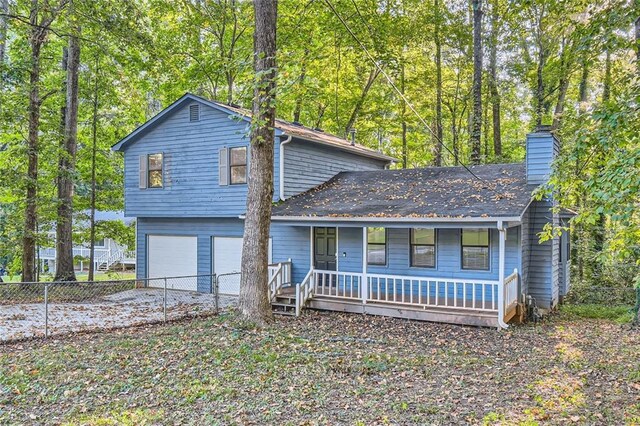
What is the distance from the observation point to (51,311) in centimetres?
1095

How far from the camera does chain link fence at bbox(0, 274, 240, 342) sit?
934 cm

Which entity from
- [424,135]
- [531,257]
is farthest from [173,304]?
[424,135]

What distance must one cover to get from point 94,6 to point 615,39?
11332 mm

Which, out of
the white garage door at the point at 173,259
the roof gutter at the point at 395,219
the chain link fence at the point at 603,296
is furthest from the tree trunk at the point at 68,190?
the chain link fence at the point at 603,296

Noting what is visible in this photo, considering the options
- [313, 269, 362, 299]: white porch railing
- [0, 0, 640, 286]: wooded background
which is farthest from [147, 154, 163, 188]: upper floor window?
[313, 269, 362, 299]: white porch railing

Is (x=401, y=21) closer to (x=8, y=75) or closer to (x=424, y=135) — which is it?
(x=424, y=135)

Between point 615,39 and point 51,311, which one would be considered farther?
point 51,311

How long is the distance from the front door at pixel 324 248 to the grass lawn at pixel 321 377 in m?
A: 3.64

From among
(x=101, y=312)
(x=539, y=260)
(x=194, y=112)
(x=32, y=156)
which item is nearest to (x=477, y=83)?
(x=539, y=260)

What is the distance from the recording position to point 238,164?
13625mm

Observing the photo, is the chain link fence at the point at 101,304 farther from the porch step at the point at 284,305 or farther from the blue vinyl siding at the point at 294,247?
the blue vinyl siding at the point at 294,247

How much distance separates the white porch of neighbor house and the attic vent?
5.30 m

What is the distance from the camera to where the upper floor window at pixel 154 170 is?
15109 mm

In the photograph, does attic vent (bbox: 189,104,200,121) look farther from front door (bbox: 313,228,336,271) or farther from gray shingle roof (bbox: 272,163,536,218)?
front door (bbox: 313,228,336,271)
